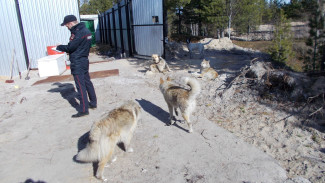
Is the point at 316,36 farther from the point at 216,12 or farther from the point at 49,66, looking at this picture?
the point at 216,12

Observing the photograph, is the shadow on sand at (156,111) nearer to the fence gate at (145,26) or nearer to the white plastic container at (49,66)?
the white plastic container at (49,66)

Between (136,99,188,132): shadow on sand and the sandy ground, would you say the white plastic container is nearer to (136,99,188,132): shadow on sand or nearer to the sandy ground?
the sandy ground

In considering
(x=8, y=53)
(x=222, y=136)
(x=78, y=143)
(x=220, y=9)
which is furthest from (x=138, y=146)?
(x=220, y=9)

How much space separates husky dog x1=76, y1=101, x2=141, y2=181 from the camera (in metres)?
2.98

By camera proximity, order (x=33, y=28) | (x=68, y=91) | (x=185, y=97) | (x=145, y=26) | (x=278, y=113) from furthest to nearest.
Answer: (x=145, y=26) → (x=33, y=28) → (x=68, y=91) → (x=278, y=113) → (x=185, y=97)

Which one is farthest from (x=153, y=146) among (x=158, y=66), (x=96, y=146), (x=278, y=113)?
(x=158, y=66)

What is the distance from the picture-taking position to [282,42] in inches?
382

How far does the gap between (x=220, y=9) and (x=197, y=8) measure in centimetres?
370

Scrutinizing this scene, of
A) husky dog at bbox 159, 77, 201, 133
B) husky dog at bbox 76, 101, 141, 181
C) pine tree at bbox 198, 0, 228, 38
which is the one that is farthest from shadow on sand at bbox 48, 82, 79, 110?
pine tree at bbox 198, 0, 228, 38

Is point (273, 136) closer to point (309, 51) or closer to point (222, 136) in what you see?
point (222, 136)

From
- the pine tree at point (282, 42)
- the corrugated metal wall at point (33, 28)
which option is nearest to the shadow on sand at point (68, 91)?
the corrugated metal wall at point (33, 28)

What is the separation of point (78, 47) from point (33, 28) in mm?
7593

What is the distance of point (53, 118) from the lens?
204 inches

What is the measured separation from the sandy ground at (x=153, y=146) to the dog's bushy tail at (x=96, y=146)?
35 centimetres
